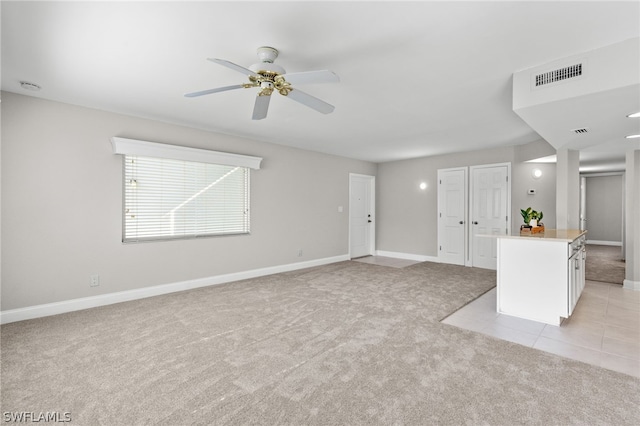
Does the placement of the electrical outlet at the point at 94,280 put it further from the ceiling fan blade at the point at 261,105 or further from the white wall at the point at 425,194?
the white wall at the point at 425,194

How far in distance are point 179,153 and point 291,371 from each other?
3.42 meters

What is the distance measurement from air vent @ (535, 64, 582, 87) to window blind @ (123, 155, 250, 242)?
416 cm

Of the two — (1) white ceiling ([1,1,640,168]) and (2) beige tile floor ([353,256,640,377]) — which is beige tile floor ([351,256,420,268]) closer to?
(2) beige tile floor ([353,256,640,377])

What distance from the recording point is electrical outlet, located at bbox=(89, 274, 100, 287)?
3678 mm

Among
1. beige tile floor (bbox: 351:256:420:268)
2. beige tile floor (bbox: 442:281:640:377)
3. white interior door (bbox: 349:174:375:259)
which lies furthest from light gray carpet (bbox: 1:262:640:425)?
white interior door (bbox: 349:174:375:259)

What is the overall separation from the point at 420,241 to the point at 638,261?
3.57 m

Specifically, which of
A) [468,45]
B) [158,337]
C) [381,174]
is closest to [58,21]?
[158,337]

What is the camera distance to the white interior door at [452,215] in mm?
6434

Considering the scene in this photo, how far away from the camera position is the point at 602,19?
1.97m

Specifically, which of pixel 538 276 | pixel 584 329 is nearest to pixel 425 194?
pixel 538 276

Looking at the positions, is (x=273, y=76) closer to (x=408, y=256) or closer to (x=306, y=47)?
(x=306, y=47)

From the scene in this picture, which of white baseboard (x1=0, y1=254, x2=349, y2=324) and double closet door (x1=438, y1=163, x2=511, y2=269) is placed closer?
white baseboard (x1=0, y1=254, x2=349, y2=324)

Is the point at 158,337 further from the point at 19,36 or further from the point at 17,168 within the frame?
the point at 19,36

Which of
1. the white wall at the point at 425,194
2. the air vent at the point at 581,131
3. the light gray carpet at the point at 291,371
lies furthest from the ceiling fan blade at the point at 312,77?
the white wall at the point at 425,194
